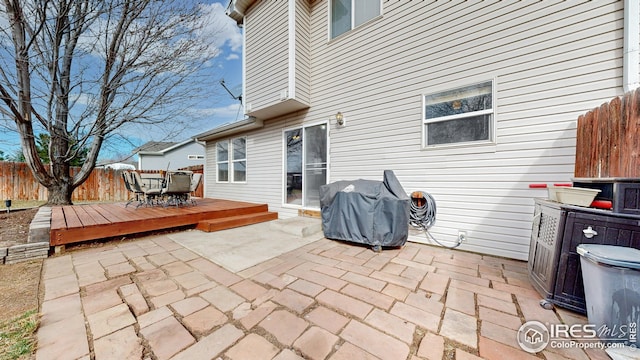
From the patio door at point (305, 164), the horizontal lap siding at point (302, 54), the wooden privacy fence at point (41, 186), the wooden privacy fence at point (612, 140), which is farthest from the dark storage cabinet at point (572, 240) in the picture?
the wooden privacy fence at point (41, 186)

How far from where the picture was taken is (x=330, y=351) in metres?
1.29

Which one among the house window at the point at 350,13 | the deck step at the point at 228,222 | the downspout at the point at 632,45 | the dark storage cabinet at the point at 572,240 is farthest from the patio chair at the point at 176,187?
the downspout at the point at 632,45

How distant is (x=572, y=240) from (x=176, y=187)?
6.26m

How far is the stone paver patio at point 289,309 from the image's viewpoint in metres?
1.30

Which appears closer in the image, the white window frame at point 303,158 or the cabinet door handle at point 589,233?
the cabinet door handle at point 589,233

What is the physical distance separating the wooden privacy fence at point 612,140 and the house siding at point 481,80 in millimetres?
327

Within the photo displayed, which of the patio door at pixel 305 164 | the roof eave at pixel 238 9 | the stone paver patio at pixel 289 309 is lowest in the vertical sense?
the stone paver patio at pixel 289 309

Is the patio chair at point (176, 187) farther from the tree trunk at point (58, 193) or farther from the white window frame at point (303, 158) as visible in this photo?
the tree trunk at point (58, 193)

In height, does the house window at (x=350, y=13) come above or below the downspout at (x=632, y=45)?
above

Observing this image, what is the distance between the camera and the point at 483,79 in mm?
3055

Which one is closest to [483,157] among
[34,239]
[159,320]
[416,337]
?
[416,337]

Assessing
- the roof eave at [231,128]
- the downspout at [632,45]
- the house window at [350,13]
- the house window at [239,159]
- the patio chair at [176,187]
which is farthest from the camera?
the house window at [239,159]

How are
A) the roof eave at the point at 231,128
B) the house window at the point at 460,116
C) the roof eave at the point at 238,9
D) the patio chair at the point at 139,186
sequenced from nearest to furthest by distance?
the house window at the point at 460,116
the patio chair at the point at 139,186
the roof eave at the point at 238,9
the roof eave at the point at 231,128

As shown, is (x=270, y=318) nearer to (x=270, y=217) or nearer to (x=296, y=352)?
(x=296, y=352)
